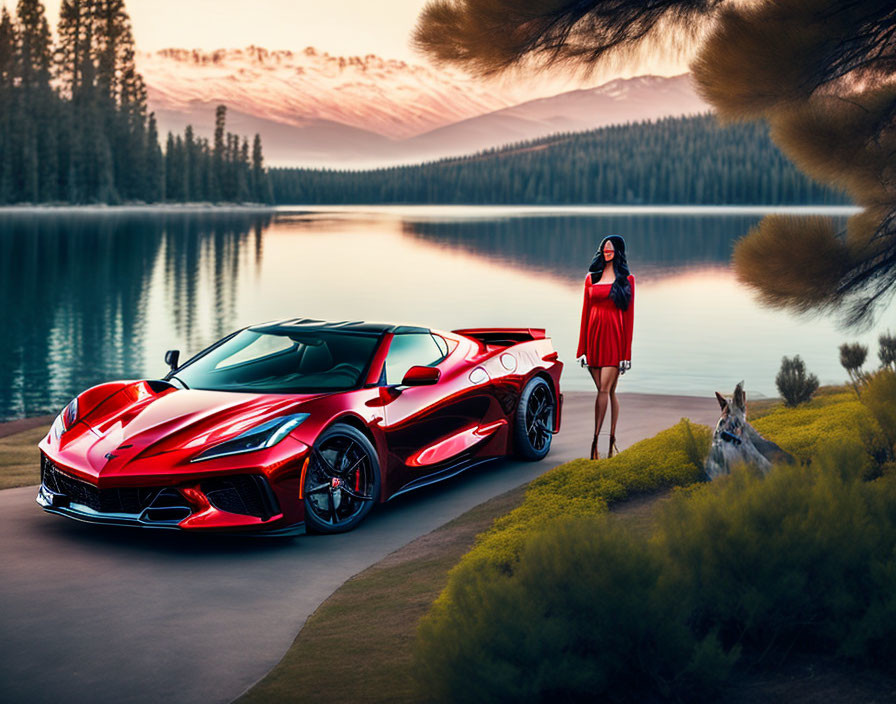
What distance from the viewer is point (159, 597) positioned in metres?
6.19

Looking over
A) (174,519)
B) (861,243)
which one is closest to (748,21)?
(861,243)

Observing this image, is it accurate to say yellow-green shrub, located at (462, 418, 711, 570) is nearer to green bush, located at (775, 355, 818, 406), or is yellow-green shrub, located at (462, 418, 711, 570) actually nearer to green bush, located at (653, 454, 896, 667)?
green bush, located at (653, 454, 896, 667)

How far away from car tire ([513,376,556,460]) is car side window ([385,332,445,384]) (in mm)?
1125

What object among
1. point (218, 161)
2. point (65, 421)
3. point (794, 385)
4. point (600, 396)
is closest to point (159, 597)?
point (65, 421)

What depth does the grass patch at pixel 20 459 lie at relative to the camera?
32.7ft

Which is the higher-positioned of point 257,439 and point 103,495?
point 257,439

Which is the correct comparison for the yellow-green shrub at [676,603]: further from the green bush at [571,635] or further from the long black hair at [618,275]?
the long black hair at [618,275]

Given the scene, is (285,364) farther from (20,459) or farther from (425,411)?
(20,459)

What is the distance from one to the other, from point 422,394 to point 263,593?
8.63ft

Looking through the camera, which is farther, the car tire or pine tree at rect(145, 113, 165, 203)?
pine tree at rect(145, 113, 165, 203)

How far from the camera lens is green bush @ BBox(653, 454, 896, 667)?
15.1 feet

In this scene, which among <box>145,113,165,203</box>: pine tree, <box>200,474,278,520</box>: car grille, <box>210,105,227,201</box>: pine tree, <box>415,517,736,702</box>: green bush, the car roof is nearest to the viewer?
<box>415,517,736,702</box>: green bush

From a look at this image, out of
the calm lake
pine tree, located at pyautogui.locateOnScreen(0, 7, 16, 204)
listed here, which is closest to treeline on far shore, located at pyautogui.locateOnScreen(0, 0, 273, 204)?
pine tree, located at pyautogui.locateOnScreen(0, 7, 16, 204)

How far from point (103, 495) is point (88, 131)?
146m
